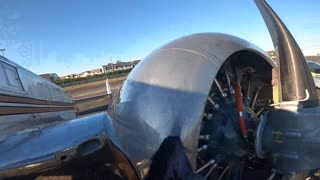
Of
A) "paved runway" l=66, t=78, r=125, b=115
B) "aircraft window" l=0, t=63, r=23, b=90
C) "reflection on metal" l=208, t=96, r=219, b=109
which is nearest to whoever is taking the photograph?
"reflection on metal" l=208, t=96, r=219, b=109

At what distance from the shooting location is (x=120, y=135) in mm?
2566

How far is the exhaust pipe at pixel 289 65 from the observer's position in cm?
292

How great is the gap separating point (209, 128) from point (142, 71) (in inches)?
30.6

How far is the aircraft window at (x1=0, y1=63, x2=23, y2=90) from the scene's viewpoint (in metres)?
5.74

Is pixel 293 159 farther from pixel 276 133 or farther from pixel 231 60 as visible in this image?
pixel 231 60

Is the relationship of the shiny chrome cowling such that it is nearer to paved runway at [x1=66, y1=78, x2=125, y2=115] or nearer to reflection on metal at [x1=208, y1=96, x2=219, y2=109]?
reflection on metal at [x1=208, y1=96, x2=219, y2=109]

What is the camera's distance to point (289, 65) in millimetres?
2928

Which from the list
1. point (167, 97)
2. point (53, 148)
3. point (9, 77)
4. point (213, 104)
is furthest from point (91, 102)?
point (167, 97)

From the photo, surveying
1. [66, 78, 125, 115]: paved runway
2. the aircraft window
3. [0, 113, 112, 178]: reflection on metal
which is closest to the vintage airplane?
[0, 113, 112, 178]: reflection on metal

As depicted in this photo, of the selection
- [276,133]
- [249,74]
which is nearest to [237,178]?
[276,133]

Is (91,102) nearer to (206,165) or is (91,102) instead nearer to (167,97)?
(206,165)

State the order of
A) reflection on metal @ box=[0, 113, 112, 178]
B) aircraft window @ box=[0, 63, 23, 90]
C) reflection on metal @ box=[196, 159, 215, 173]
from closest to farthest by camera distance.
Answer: reflection on metal @ box=[0, 113, 112, 178] < reflection on metal @ box=[196, 159, 215, 173] < aircraft window @ box=[0, 63, 23, 90]

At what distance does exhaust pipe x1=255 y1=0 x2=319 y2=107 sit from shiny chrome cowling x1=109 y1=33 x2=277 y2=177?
16.3 inches

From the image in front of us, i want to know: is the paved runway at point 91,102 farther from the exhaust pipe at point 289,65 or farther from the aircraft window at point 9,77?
the exhaust pipe at point 289,65
